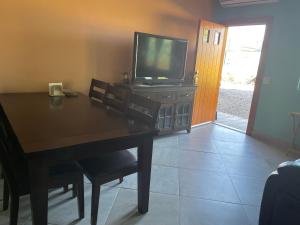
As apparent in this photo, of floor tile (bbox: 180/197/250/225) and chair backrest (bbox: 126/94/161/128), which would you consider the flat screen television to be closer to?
chair backrest (bbox: 126/94/161/128)

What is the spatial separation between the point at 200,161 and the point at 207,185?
572 millimetres

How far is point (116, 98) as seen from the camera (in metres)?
2.35

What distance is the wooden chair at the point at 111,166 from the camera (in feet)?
5.53

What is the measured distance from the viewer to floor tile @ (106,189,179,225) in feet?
6.29

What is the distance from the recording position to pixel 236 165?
10.1ft

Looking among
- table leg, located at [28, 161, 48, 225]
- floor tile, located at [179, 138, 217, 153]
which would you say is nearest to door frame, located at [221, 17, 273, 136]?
floor tile, located at [179, 138, 217, 153]

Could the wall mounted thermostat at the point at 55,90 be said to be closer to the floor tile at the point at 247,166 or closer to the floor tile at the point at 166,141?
the floor tile at the point at 166,141

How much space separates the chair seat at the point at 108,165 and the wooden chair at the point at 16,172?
0.26ft

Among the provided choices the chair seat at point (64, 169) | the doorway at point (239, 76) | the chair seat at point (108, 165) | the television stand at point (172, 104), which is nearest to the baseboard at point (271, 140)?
the doorway at point (239, 76)

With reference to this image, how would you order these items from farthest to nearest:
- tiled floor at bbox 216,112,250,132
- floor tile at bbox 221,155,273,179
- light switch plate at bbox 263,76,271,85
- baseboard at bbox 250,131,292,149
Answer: tiled floor at bbox 216,112,250,132
light switch plate at bbox 263,76,271,85
baseboard at bbox 250,131,292,149
floor tile at bbox 221,155,273,179

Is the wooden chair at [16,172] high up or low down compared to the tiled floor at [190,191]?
up

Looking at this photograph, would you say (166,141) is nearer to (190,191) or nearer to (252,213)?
(190,191)

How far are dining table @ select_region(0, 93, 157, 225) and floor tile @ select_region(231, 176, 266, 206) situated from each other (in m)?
1.04

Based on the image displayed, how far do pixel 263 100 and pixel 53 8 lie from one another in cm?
352
